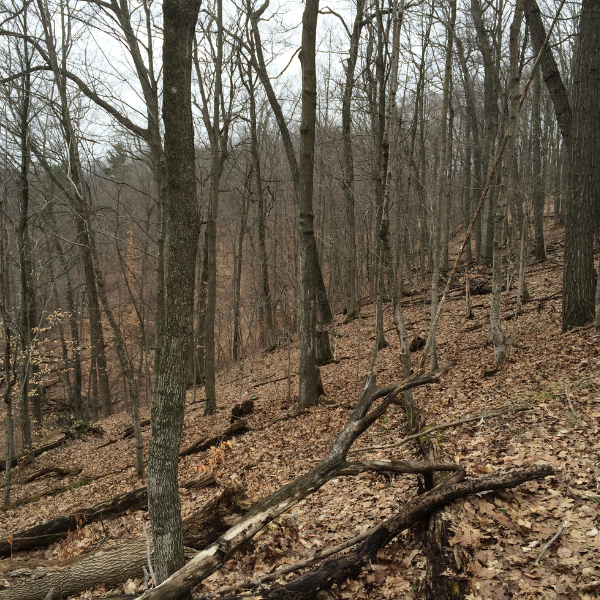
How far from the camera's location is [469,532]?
131 inches

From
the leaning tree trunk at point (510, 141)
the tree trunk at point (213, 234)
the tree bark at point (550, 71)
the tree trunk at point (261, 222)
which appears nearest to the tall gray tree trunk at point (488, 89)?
the tree bark at point (550, 71)

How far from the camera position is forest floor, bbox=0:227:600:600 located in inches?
125

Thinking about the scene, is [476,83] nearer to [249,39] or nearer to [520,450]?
[249,39]

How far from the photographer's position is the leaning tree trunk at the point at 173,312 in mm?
3412

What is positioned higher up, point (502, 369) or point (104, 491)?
point (502, 369)

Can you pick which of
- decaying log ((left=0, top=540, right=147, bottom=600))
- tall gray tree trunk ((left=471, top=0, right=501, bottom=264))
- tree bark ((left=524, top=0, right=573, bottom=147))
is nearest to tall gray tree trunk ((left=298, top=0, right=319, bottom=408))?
tree bark ((left=524, top=0, right=573, bottom=147))

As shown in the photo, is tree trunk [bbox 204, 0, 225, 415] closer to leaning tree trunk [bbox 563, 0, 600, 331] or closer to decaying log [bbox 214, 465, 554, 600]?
leaning tree trunk [bbox 563, 0, 600, 331]

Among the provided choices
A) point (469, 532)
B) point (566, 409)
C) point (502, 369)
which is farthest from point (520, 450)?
point (502, 369)

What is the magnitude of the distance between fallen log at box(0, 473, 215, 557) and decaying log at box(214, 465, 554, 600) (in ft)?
12.9

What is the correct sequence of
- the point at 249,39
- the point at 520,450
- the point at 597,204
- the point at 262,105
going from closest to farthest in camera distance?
1. the point at 520,450
2. the point at 597,204
3. the point at 249,39
4. the point at 262,105

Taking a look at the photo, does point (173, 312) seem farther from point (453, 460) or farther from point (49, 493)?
point (49, 493)

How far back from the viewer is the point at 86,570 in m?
4.57

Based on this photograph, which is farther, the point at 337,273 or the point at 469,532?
the point at 337,273

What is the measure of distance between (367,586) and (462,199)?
24559 mm
